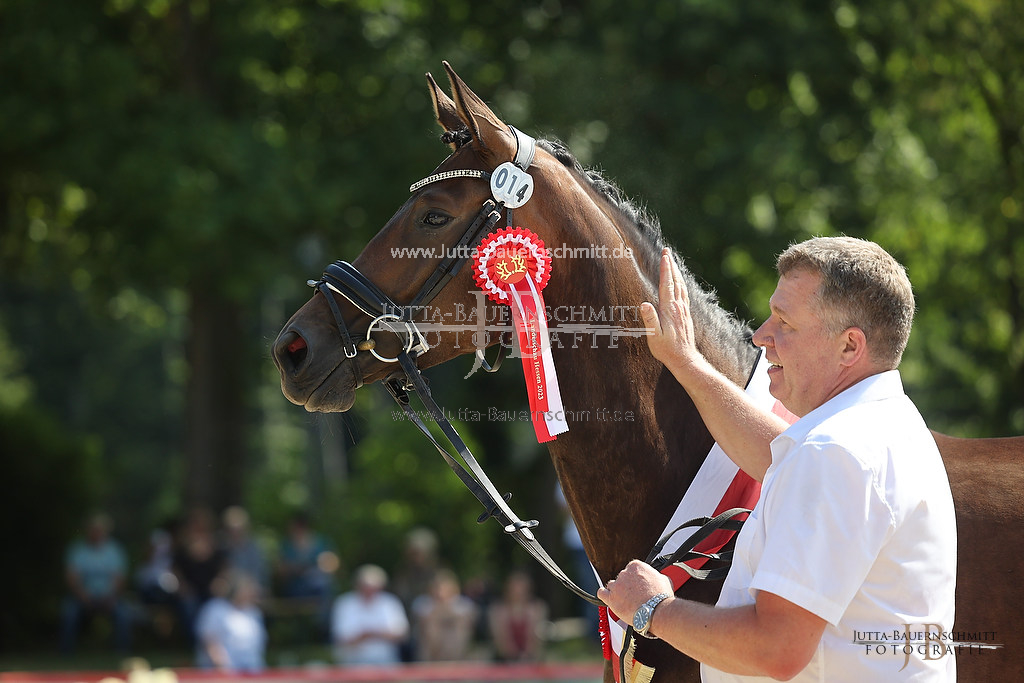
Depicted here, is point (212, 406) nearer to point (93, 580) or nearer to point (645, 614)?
point (93, 580)

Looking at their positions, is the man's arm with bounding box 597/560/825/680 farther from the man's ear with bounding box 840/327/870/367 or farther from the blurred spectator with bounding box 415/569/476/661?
the blurred spectator with bounding box 415/569/476/661

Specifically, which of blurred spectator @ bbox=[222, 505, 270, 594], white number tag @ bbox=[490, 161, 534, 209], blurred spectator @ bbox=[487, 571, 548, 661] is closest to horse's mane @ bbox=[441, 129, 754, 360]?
white number tag @ bbox=[490, 161, 534, 209]

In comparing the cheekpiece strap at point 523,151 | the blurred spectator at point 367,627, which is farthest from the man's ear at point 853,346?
the blurred spectator at point 367,627

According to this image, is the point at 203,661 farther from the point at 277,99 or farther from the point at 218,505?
the point at 277,99

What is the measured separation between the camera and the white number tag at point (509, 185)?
9.29 feet

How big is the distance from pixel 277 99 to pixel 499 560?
7.94 m

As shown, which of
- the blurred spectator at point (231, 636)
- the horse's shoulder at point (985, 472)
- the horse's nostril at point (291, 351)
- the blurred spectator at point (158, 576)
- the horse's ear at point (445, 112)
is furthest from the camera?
the blurred spectator at point (158, 576)

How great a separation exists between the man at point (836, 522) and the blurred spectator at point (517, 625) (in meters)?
8.75

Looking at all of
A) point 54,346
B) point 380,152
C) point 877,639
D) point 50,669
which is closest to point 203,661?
point 50,669

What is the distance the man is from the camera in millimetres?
1785

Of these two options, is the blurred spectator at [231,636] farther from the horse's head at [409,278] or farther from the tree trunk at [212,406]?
the horse's head at [409,278]

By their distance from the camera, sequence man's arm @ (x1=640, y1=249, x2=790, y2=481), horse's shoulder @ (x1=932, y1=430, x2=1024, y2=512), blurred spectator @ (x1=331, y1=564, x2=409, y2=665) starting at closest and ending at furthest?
man's arm @ (x1=640, y1=249, x2=790, y2=481), horse's shoulder @ (x1=932, y1=430, x2=1024, y2=512), blurred spectator @ (x1=331, y1=564, x2=409, y2=665)

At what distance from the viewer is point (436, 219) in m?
2.88

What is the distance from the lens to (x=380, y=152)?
37.4ft
